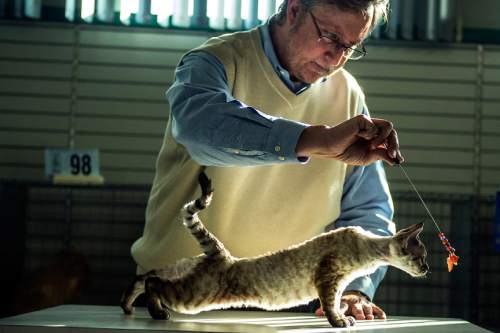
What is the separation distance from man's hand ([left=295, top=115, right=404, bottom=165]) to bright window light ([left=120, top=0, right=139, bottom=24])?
516 centimetres

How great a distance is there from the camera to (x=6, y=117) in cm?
673

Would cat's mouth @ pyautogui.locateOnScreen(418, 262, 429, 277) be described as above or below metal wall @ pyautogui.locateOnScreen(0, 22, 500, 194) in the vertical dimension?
below

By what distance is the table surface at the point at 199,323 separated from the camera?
1.51m

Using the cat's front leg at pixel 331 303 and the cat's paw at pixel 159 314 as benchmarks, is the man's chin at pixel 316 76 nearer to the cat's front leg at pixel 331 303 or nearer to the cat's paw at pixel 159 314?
the cat's front leg at pixel 331 303

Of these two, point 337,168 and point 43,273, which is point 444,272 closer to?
point 43,273

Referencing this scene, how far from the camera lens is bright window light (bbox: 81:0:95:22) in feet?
21.4

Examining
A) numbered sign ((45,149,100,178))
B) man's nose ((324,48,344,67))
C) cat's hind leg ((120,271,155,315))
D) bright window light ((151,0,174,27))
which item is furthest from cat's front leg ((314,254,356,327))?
bright window light ((151,0,174,27))

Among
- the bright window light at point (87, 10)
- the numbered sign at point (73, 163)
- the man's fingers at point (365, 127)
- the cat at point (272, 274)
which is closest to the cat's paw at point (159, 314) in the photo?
the cat at point (272, 274)

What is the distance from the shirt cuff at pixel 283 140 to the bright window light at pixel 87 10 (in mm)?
5268

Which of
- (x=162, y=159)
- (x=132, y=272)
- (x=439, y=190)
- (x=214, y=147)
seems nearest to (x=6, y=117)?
(x=132, y=272)

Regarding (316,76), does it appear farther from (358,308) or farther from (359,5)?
(358,308)

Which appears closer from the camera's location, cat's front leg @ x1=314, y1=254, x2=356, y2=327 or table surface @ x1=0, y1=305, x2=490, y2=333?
table surface @ x1=0, y1=305, x2=490, y2=333

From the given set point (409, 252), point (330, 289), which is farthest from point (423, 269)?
point (330, 289)

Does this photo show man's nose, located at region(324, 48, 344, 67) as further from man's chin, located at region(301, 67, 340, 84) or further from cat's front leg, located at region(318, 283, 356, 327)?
cat's front leg, located at region(318, 283, 356, 327)
